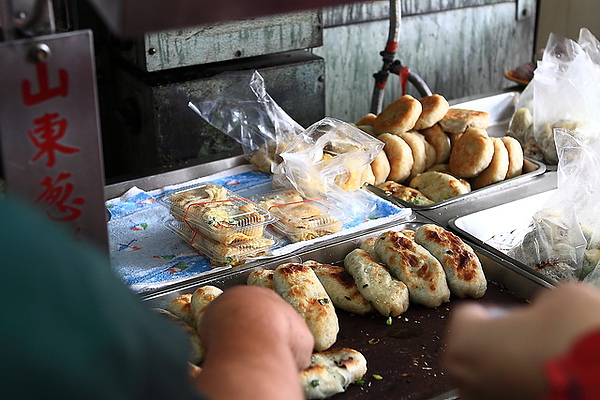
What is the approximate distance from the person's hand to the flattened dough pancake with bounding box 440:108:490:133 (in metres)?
1.75

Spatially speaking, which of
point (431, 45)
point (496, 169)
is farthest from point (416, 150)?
point (431, 45)

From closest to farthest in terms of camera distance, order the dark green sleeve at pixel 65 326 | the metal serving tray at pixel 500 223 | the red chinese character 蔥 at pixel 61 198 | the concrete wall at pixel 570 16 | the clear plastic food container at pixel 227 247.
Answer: the dark green sleeve at pixel 65 326 → the red chinese character 蔥 at pixel 61 198 → the clear plastic food container at pixel 227 247 → the metal serving tray at pixel 500 223 → the concrete wall at pixel 570 16

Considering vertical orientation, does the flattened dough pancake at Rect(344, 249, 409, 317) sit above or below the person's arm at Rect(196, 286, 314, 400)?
below

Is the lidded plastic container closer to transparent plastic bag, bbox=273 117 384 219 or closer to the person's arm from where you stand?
transparent plastic bag, bbox=273 117 384 219

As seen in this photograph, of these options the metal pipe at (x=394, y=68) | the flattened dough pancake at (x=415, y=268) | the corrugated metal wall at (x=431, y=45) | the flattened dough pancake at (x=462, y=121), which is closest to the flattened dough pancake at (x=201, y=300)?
the flattened dough pancake at (x=415, y=268)

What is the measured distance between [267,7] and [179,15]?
0.36 feet

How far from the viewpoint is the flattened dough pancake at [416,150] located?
2590 millimetres

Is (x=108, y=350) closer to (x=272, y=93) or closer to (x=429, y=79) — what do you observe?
(x=272, y=93)

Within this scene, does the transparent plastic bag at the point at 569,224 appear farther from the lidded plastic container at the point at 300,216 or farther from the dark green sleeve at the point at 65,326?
the dark green sleeve at the point at 65,326

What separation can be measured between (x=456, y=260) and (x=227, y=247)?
62 centimetres

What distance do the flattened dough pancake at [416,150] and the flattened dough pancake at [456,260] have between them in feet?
1.95

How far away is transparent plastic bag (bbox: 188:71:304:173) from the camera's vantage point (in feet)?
8.38

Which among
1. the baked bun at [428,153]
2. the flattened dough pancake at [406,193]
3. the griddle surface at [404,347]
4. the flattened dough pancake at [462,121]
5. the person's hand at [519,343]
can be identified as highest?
the person's hand at [519,343]

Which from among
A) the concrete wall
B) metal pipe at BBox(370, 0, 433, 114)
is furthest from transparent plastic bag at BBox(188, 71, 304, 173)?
the concrete wall
